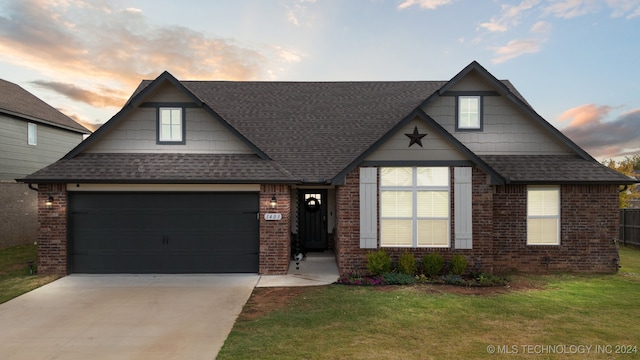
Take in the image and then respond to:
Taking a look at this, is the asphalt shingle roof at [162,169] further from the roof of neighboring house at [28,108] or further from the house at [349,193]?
the roof of neighboring house at [28,108]

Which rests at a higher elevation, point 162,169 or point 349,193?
point 162,169

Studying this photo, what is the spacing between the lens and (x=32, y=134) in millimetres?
17453

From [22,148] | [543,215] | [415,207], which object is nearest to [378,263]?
[415,207]

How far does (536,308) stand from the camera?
682 centimetres

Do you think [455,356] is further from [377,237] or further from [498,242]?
[498,242]

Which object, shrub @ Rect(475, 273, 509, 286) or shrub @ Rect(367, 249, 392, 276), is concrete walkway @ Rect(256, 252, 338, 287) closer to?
shrub @ Rect(367, 249, 392, 276)

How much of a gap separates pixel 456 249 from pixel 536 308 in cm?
258

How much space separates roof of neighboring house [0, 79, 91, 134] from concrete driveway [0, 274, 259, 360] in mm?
12374

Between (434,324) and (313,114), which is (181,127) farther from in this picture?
(434,324)

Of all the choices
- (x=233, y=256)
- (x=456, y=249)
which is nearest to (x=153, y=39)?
(x=233, y=256)

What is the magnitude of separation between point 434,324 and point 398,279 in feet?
8.54

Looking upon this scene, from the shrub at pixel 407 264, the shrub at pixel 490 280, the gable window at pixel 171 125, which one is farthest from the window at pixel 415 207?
the gable window at pixel 171 125

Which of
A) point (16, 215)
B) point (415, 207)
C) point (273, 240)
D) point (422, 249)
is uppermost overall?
point (415, 207)

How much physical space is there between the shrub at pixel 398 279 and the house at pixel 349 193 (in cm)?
84
